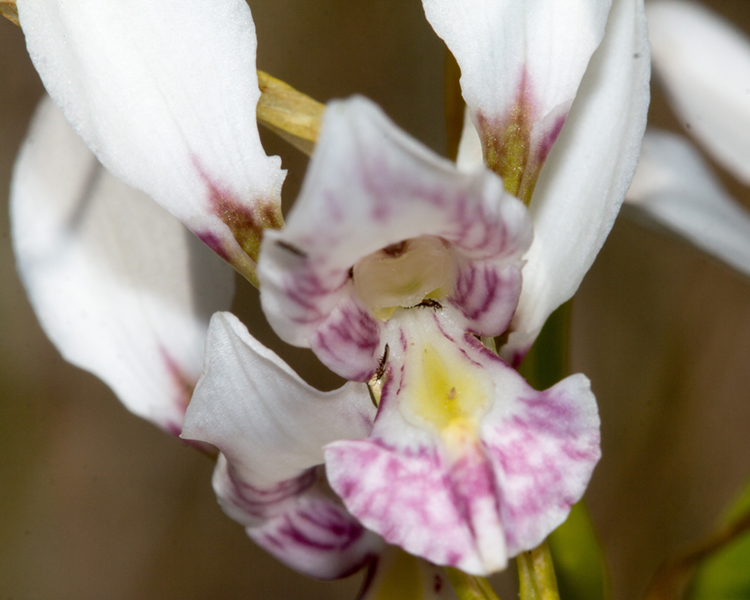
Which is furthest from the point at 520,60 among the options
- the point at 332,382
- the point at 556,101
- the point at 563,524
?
the point at 332,382

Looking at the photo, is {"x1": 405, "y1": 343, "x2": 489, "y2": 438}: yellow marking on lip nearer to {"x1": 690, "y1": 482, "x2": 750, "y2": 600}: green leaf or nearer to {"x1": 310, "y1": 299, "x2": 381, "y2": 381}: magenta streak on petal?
{"x1": 310, "y1": 299, "x2": 381, "y2": 381}: magenta streak on petal

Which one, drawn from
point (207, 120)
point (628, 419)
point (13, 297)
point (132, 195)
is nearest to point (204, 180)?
point (207, 120)

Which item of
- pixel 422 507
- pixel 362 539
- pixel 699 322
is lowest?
pixel 699 322

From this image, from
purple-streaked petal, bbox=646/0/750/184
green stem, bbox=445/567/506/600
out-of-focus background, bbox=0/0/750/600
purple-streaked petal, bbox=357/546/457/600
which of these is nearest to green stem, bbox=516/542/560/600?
green stem, bbox=445/567/506/600

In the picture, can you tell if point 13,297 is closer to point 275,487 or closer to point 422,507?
point 275,487

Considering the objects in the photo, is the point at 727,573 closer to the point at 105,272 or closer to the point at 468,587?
the point at 468,587

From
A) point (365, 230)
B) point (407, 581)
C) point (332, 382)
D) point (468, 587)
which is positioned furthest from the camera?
point (332, 382)

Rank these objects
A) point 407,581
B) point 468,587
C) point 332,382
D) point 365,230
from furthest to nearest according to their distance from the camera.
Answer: point 332,382 < point 407,581 < point 468,587 < point 365,230

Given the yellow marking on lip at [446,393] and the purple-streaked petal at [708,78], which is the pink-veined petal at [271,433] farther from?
the purple-streaked petal at [708,78]
